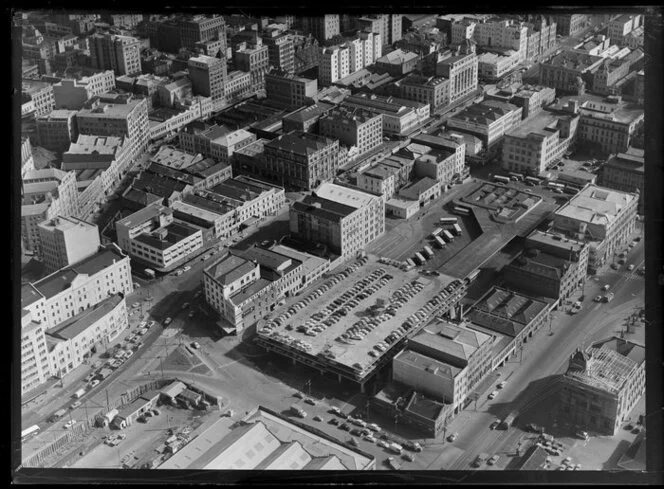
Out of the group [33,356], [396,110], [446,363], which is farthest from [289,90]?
[446,363]

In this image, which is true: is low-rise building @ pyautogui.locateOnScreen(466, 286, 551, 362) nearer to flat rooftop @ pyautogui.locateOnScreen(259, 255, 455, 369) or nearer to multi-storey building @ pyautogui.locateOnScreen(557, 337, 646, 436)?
flat rooftop @ pyautogui.locateOnScreen(259, 255, 455, 369)

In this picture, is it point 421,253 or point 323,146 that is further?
point 323,146

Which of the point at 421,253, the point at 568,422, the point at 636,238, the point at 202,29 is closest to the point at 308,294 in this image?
the point at 421,253

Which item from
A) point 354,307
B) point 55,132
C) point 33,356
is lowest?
point 354,307

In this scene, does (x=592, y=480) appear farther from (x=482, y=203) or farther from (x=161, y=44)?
(x=161, y=44)

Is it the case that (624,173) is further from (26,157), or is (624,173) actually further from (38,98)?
(38,98)

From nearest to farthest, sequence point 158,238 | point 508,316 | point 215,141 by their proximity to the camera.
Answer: point 508,316 < point 158,238 < point 215,141

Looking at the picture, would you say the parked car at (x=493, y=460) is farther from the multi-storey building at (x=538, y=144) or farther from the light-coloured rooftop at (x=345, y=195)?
the multi-storey building at (x=538, y=144)
